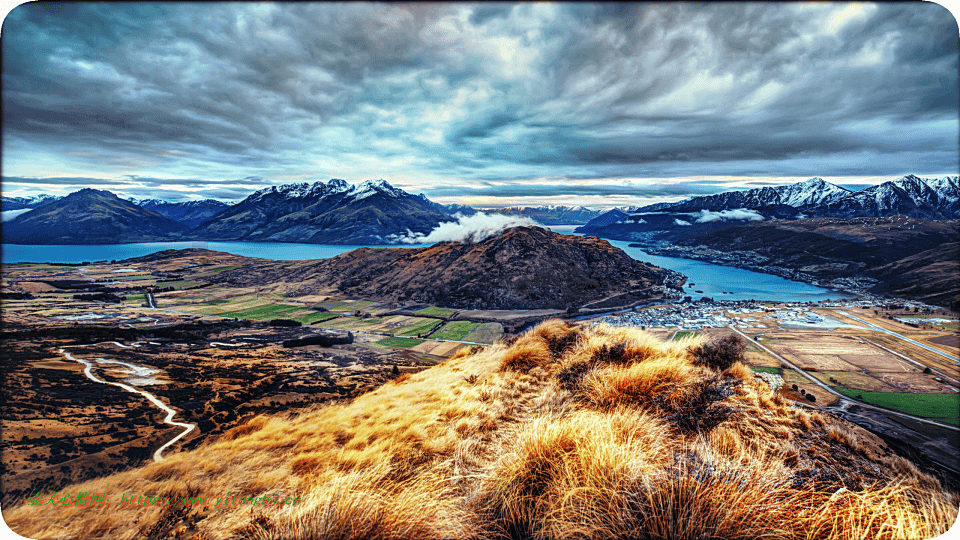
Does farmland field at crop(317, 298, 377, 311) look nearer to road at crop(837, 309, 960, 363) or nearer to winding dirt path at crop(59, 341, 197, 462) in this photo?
winding dirt path at crop(59, 341, 197, 462)

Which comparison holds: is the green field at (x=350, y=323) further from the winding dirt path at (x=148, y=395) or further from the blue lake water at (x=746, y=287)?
the blue lake water at (x=746, y=287)

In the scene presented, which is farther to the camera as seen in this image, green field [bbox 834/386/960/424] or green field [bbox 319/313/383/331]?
green field [bbox 319/313/383/331]

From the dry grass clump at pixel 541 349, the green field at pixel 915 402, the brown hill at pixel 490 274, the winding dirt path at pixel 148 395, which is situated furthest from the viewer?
the brown hill at pixel 490 274

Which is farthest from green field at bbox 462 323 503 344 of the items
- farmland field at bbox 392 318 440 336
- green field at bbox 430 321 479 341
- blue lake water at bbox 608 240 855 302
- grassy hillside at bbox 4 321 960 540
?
blue lake water at bbox 608 240 855 302

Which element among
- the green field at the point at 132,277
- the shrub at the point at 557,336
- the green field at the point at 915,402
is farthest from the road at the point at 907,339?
the green field at the point at 132,277

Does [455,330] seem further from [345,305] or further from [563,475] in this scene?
[563,475]

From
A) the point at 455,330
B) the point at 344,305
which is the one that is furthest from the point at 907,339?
the point at 344,305
